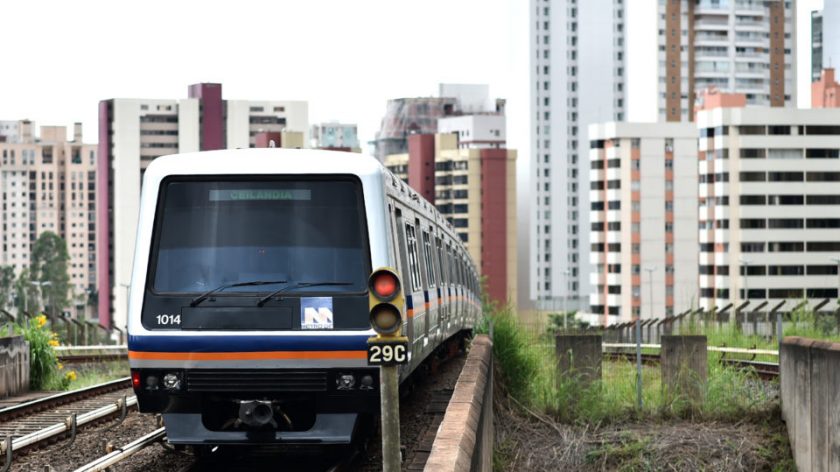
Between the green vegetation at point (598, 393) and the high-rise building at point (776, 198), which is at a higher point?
the high-rise building at point (776, 198)

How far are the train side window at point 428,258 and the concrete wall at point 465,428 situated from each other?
2259mm

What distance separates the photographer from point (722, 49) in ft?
513

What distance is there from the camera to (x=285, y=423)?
11.6m

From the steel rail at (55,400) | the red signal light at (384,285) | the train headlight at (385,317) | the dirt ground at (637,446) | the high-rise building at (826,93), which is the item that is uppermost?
the high-rise building at (826,93)

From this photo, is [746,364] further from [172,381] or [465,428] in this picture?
[465,428]

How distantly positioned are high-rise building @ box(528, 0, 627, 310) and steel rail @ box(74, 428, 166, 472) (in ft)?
520

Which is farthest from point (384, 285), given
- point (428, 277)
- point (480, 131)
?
point (480, 131)

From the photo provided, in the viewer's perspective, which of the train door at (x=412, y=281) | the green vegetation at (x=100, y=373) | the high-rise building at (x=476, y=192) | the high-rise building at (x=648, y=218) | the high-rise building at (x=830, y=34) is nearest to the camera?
the train door at (x=412, y=281)

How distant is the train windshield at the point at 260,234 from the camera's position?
461 inches

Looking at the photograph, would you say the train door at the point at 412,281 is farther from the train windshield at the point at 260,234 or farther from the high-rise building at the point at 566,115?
the high-rise building at the point at 566,115

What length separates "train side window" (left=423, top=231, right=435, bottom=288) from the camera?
16547 millimetres

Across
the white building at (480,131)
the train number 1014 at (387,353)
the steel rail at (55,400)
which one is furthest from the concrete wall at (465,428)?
the white building at (480,131)

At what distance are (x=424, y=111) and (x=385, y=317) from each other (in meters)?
173

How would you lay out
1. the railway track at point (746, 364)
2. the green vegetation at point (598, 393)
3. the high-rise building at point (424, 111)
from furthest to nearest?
the high-rise building at point (424, 111)
the railway track at point (746, 364)
the green vegetation at point (598, 393)
